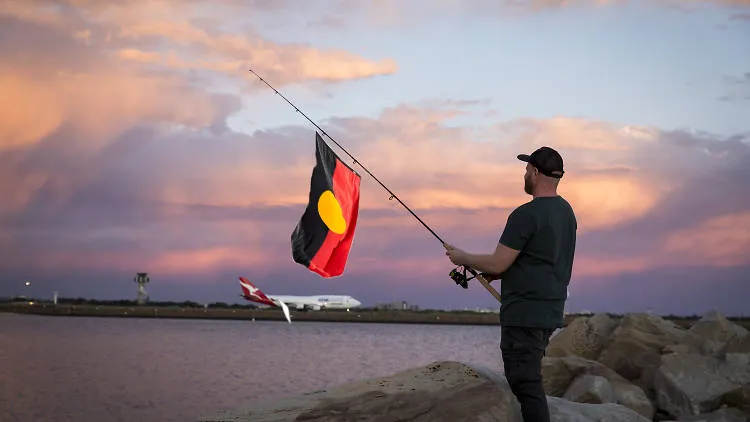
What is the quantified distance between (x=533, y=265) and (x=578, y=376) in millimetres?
10243

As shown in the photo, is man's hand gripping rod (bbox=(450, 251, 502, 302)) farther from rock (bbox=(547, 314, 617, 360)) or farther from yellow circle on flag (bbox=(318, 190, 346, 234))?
rock (bbox=(547, 314, 617, 360))

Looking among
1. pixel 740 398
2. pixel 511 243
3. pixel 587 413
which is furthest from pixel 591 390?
pixel 511 243

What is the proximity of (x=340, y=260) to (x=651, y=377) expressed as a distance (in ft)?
38.2

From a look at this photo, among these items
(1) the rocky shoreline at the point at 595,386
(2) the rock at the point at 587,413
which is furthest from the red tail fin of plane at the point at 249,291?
(2) the rock at the point at 587,413

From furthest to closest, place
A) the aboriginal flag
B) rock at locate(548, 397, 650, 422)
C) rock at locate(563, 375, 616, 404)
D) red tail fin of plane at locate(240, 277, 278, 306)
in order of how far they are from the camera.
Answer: red tail fin of plane at locate(240, 277, 278, 306), rock at locate(563, 375, 616, 404), the aboriginal flag, rock at locate(548, 397, 650, 422)

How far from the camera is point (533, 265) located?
605cm

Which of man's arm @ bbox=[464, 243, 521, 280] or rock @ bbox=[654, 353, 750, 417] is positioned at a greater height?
man's arm @ bbox=[464, 243, 521, 280]

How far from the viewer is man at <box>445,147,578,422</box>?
19.7 feet

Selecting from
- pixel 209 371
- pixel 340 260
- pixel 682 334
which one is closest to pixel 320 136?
pixel 340 260

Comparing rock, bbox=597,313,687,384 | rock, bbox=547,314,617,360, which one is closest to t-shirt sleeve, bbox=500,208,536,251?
rock, bbox=597,313,687,384

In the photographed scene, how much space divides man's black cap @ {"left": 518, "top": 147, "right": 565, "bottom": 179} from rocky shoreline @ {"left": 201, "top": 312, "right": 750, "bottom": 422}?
1775 mm

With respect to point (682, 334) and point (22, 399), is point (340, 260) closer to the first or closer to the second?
point (682, 334)

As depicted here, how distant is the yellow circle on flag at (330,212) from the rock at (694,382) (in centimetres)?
1029

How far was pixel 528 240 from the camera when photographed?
603 cm
